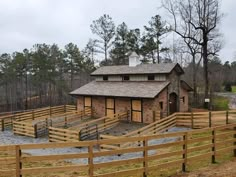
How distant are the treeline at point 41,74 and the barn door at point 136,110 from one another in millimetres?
17411

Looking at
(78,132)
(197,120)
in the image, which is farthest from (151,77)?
(78,132)

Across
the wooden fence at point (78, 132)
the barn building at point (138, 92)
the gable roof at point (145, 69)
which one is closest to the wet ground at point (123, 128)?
the wooden fence at point (78, 132)

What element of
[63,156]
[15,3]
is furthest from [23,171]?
[15,3]

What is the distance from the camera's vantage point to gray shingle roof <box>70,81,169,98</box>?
814 inches

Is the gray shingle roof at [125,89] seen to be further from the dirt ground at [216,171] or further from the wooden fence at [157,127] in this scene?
the dirt ground at [216,171]

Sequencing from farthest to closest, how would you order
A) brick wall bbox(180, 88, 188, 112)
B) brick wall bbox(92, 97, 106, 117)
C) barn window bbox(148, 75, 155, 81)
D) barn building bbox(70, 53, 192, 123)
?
brick wall bbox(92, 97, 106, 117)
brick wall bbox(180, 88, 188, 112)
barn window bbox(148, 75, 155, 81)
barn building bbox(70, 53, 192, 123)

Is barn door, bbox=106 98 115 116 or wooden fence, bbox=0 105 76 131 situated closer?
barn door, bbox=106 98 115 116

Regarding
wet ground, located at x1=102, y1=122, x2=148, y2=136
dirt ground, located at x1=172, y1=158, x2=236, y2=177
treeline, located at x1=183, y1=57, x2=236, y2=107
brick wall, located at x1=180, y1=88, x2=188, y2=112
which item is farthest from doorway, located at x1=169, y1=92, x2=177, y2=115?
dirt ground, located at x1=172, y1=158, x2=236, y2=177

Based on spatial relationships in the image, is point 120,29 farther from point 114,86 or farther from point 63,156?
point 63,156

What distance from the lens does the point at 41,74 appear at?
41.8 metres

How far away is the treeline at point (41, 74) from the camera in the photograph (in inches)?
1495

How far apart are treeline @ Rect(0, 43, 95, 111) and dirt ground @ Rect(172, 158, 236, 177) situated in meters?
30.2

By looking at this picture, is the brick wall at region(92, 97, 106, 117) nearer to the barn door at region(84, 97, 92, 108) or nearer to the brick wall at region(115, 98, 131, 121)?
the barn door at region(84, 97, 92, 108)

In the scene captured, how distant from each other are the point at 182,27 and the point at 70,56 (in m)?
22.3
